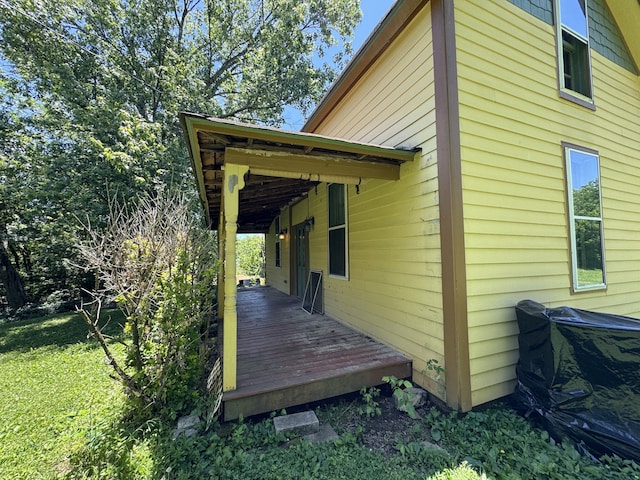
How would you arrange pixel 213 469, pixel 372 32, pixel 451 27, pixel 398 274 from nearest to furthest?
pixel 213 469
pixel 451 27
pixel 398 274
pixel 372 32

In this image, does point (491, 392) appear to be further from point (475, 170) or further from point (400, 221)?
point (475, 170)

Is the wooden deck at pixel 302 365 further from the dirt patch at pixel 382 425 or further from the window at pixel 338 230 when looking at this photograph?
the window at pixel 338 230

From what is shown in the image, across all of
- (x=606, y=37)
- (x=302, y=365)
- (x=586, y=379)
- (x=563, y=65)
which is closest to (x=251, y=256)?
(x=302, y=365)

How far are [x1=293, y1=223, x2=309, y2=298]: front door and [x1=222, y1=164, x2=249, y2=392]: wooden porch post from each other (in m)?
4.18

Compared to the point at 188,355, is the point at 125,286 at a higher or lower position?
higher

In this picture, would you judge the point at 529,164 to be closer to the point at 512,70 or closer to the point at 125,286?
the point at 512,70

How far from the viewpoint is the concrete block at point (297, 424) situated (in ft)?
8.20

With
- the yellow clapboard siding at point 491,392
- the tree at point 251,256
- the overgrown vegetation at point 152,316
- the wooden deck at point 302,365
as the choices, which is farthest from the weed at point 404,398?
the tree at point 251,256

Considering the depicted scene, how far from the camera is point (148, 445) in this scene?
2412mm

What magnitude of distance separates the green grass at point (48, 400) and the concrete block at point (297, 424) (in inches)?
65.6

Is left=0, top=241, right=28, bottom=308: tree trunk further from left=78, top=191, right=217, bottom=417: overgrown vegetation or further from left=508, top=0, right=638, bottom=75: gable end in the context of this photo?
left=508, top=0, right=638, bottom=75: gable end

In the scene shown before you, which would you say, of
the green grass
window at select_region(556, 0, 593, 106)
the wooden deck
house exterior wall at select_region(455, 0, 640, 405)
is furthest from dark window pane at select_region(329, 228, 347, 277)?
window at select_region(556, 0, 593, 106)

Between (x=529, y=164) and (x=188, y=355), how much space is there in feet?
14.7

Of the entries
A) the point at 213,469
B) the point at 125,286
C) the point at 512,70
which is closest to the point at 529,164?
the point at 512,70
